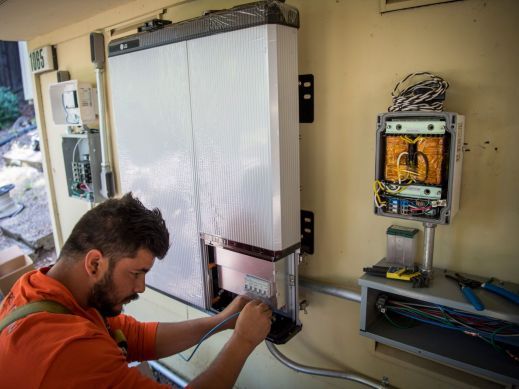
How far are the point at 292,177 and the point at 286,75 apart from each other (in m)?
0.29

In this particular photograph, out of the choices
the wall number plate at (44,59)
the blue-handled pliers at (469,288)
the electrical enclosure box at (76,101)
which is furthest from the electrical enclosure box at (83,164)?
the blue-handled pliers at (469,288)

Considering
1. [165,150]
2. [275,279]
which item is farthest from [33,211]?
[275,279]

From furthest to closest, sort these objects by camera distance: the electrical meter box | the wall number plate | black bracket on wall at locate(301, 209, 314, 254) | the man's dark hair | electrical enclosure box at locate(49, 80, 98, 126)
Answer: the wall number plate, electrical enclosure box at locate(49, 80, 98, 126), black bracket on wall at locate(301, 209, 314, 254), the man's dark hair, the electrical meter box

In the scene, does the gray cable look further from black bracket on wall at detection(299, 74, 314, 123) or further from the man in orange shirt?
black bracket on wall at detection(299, 74, 314, 123)

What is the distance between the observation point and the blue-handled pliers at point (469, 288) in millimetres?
893

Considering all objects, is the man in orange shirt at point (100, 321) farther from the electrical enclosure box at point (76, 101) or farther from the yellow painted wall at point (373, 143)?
the electrical enclosure box at point (76, 101)

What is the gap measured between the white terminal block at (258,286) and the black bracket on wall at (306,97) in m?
0.55

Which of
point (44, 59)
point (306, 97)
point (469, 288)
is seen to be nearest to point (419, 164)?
point (469, 288)

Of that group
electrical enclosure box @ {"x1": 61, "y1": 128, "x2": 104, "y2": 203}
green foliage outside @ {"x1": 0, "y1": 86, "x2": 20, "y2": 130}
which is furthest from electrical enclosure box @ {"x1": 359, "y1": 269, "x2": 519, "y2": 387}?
green foliage outside @ {"x1": 0, "y1": 86, "x2": 20, "y2": 130}

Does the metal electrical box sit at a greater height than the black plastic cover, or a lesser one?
lesser

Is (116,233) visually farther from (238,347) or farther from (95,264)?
(238,347)

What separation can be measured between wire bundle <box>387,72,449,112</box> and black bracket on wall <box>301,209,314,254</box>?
49cm

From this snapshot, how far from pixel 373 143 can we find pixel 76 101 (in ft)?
5.23

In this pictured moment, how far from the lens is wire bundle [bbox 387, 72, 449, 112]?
936mm
